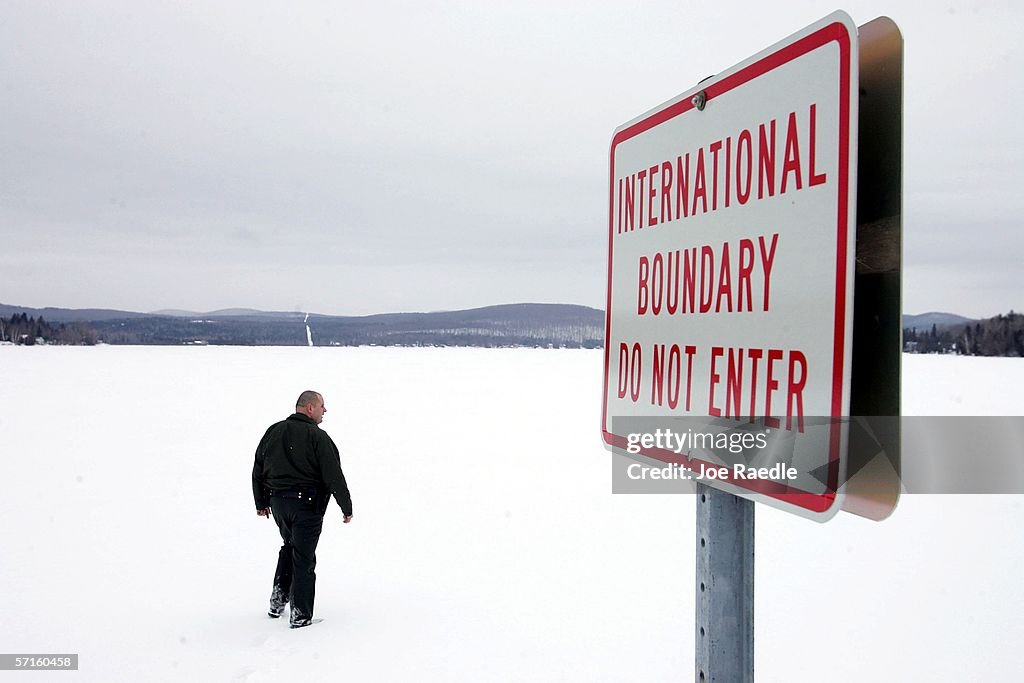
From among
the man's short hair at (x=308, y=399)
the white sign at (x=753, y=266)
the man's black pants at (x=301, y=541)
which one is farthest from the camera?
the man's short hair at (x=308, y=399)

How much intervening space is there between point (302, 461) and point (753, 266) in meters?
4.95

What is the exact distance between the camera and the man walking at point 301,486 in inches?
219

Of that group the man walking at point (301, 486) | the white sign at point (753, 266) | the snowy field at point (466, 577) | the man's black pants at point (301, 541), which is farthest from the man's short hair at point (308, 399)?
the white sign at point (753, 266)

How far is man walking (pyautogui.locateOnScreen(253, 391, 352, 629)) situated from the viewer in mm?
5566

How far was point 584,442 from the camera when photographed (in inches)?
578

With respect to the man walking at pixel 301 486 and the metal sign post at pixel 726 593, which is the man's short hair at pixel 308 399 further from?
the metal sign post at pixel 726 593

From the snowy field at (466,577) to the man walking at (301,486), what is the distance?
279 millimetres

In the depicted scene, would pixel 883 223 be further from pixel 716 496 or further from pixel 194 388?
pixel 194 388

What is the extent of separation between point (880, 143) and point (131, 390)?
92.2 feet

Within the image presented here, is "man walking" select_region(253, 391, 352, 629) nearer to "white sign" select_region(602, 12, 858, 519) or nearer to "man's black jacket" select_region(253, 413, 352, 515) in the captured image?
"man's black jacket" select_region(253, 413, 352, 515)

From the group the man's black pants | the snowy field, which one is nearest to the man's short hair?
the man's black pants

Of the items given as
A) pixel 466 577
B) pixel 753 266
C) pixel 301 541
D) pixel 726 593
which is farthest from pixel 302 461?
pixel 753 266

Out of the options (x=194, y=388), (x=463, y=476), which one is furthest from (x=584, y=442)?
(x=194, y=388)

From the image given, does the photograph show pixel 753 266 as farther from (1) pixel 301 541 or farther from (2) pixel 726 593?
(1) pixel 301 541
